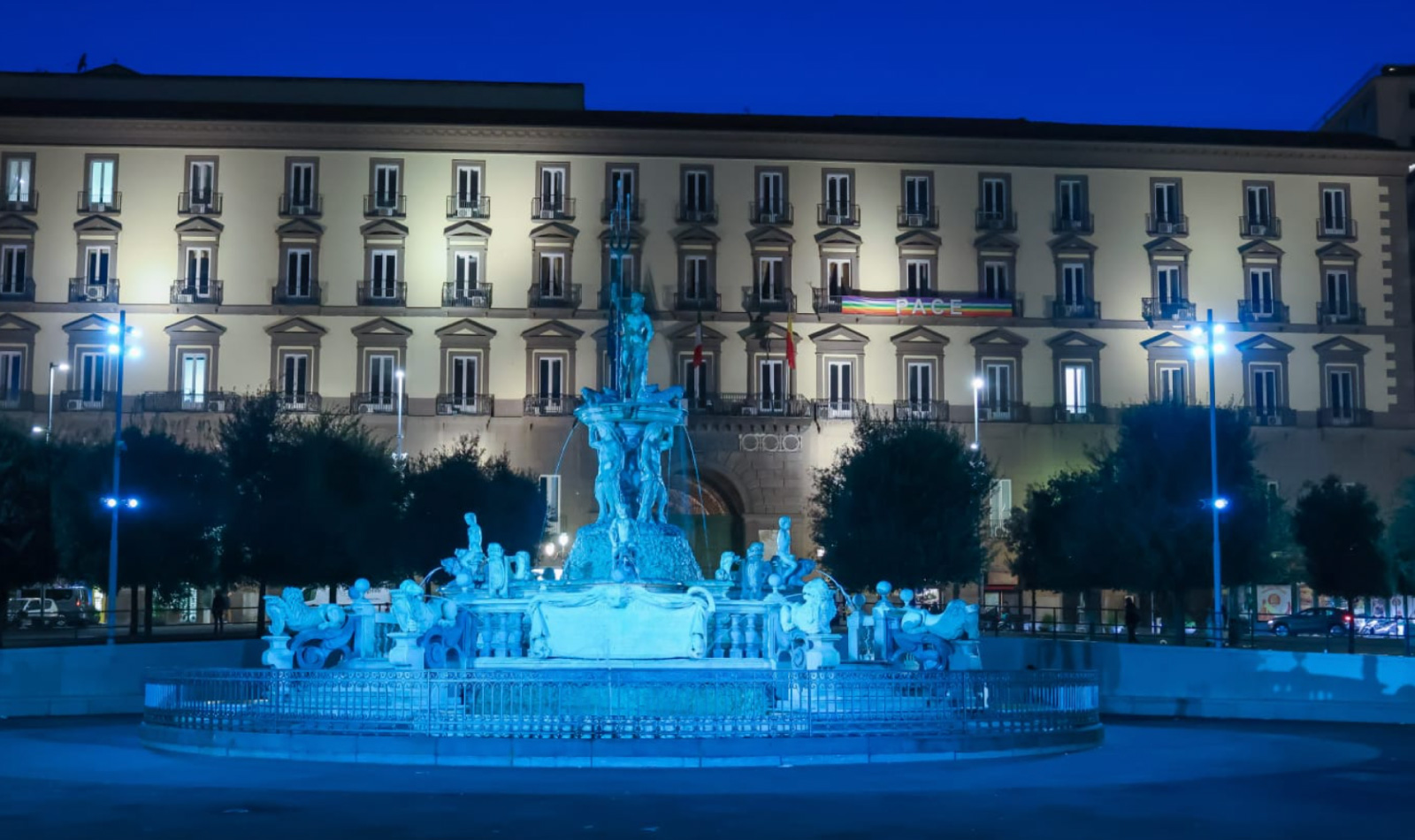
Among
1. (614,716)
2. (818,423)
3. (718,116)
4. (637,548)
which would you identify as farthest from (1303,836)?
(718,116)

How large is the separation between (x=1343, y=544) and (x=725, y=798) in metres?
51.2

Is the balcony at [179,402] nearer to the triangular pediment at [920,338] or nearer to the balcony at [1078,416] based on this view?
the triangular pediment at [920,338]

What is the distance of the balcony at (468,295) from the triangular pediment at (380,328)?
1.88 meters

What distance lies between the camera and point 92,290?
215 ft

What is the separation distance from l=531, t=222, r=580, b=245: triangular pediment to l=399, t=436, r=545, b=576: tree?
10809 mm

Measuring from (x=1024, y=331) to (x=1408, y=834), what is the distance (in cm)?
5456

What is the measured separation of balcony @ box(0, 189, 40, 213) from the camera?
6600 centimetres

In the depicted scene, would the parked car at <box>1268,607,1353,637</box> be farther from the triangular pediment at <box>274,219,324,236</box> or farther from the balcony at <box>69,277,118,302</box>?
the balcony at <box>69,277,118,302</box>

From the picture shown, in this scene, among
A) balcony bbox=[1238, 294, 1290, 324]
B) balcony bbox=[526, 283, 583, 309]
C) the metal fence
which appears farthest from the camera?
balcony bbox=[1238, 294, 1290, 324]

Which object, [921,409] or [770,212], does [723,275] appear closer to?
[770,212]

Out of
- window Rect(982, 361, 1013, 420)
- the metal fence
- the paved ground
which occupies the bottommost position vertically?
the paved ground

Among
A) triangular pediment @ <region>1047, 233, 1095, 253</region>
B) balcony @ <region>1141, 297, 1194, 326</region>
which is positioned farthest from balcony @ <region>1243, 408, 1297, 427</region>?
triangular pediment @ <region>1047, 233, 1095, 253</region>

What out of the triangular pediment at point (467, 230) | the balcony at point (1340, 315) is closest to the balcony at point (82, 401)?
the triangular pediment at point (467, 230)

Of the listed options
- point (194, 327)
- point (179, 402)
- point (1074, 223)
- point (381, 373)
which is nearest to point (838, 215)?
point (1074, 223)
